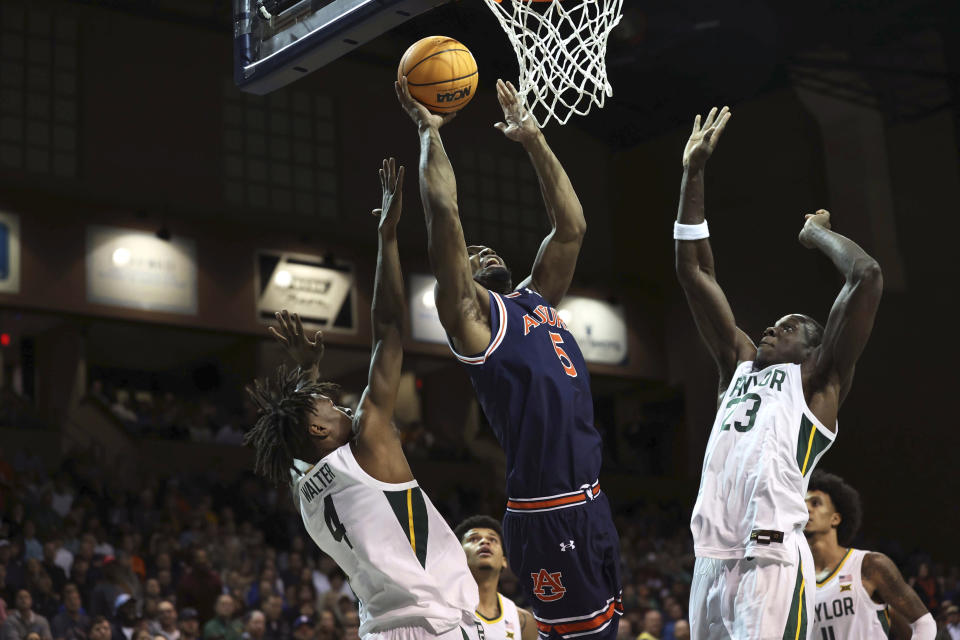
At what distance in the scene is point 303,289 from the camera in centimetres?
1919

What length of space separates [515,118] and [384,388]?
1.43m

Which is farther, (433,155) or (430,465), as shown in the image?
(430,465)

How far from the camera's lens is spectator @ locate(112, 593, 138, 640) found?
10.1 m

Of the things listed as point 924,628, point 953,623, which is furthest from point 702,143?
point 953,623

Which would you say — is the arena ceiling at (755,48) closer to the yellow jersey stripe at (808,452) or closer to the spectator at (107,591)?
the spectator at (107,591)

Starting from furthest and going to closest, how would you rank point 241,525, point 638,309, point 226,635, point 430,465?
point 638,309 < point 430,465 < point 241,525 < point 226,635

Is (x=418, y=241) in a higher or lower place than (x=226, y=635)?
higher

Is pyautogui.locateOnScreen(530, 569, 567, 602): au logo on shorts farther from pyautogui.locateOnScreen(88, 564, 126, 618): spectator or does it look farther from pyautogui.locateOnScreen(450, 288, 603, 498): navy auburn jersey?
pyautogui.locateOnScreen(88, 564, 126, 618): spectator

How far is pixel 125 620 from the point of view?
1023cm

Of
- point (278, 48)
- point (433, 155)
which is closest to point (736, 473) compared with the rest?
point (433, 155)

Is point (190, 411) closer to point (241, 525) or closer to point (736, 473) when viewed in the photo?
point (241, 525)

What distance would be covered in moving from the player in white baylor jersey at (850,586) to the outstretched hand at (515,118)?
2.56m

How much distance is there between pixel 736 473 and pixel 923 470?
16322 mm

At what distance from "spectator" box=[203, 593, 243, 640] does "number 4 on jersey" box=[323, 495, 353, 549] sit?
5.71 m
